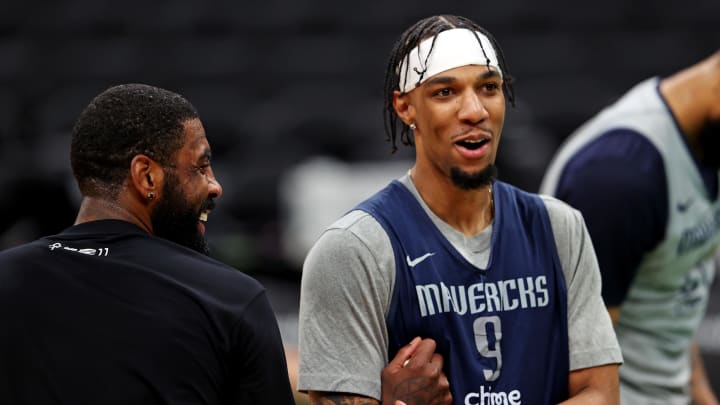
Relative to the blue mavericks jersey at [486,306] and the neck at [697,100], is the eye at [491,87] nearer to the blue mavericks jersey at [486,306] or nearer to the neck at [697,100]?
the blue mavericks jersey at [486,306]

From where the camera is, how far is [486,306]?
275 cm

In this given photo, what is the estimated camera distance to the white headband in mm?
2822

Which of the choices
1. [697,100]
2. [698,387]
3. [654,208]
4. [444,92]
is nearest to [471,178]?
[444,92]

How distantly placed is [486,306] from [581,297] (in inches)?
10.2

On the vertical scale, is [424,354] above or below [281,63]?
below

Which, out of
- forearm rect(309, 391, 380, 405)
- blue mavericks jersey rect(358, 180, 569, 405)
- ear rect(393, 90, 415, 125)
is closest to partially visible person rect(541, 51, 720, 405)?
blue mavericks jersey rect(358, 180, 569, 405)

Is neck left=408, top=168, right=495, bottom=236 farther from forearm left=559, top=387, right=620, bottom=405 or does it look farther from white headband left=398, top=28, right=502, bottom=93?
forearm left=559, top=387, right=620, bottom=405

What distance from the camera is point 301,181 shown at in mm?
8195

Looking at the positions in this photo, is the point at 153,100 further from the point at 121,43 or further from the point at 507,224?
the point at 121,43

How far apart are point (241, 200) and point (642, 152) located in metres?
5.26

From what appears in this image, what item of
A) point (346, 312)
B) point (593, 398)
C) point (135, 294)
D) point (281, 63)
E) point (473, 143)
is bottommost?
point (593, 398)

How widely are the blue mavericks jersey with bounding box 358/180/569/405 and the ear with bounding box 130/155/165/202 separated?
1.73ft

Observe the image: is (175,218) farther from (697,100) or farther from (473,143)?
(697,100)

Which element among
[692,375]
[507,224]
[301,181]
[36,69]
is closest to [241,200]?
[301,181]
